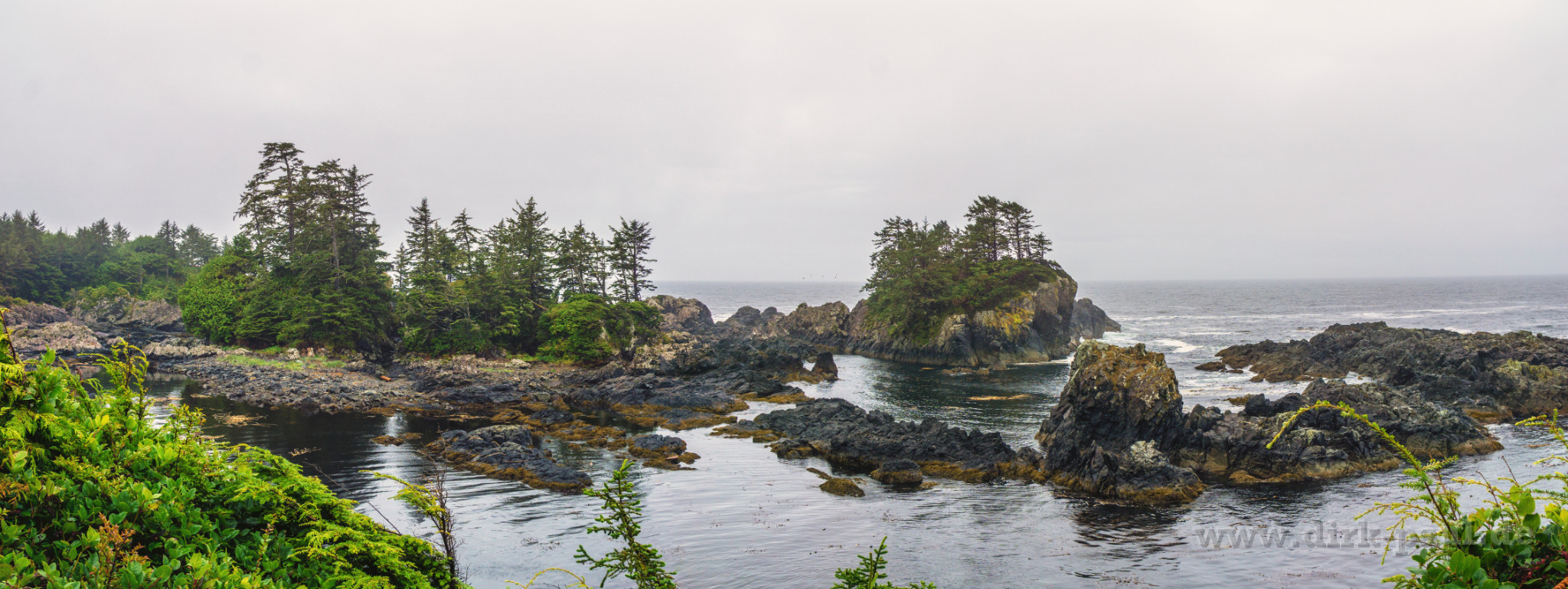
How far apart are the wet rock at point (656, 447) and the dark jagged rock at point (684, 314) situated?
60.5m

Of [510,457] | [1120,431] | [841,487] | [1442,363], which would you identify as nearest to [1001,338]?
[1442,363]

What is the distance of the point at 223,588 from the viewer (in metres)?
4.12

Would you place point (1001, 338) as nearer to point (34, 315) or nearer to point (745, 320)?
point (745, 320)

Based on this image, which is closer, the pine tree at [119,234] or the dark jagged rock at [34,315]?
the dark jagged rock at [34,315]

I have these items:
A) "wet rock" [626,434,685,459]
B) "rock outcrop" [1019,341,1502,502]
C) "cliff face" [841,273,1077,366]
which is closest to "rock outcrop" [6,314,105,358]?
"wet rock" [626,434,685,459]

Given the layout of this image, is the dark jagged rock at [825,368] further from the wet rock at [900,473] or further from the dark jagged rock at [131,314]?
the dark jagged rock at [131,314]

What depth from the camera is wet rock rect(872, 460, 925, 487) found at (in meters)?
25.8

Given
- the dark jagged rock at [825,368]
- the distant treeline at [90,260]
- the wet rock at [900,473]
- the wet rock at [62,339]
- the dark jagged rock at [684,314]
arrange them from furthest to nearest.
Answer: the dark jagged rock at [684,314], the distant treeline at [90,260], the dark jagged rock at [825,368], the wet rock at [62,339], the wet rock at [900,473]

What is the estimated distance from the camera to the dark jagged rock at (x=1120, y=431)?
2378 centimetres

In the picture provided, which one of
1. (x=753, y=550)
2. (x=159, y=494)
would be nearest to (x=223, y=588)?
(x=159, y=494)

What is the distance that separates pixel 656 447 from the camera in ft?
98.2

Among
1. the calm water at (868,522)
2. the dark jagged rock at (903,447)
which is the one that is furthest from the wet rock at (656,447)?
the dark jagged rock at (903,447)

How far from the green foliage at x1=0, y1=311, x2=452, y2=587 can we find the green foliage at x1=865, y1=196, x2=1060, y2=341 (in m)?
65.6

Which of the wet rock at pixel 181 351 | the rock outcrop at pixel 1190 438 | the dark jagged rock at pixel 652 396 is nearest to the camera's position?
the rock outcrop at pixel 1190 438
